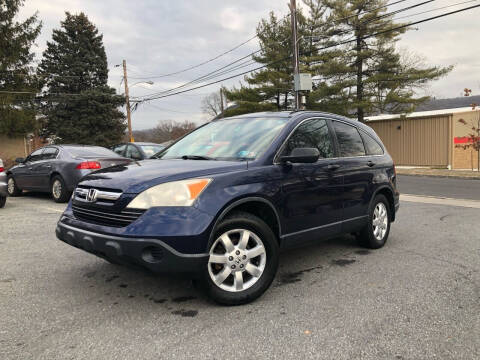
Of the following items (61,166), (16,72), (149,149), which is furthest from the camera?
(16,72)

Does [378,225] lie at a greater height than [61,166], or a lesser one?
lesser

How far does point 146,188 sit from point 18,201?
7.98 meters

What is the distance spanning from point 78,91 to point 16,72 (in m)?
10.3

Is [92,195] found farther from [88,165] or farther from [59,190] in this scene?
[59,190]

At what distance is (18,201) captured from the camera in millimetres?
9336

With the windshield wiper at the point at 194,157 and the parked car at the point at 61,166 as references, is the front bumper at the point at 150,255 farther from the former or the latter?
the parked car at the point at 61,166

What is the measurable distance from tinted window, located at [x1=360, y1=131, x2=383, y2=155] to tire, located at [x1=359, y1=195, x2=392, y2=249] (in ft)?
1.95

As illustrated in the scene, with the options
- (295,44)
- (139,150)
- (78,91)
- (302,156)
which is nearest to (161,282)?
(302,156)

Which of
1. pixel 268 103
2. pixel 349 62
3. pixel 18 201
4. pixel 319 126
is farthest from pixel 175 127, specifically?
pixel 319 126

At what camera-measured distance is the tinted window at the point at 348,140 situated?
444 centimetres

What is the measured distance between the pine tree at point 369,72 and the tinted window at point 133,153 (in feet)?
51.3

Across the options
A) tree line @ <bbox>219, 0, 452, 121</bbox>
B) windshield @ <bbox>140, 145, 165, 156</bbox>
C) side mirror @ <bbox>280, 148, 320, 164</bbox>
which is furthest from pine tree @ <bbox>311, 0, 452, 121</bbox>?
side mirror @ <bbox>280, 148, 320, 164</bbox>

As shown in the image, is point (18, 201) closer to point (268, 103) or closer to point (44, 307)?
point (44, 307)

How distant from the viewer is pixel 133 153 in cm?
1157
